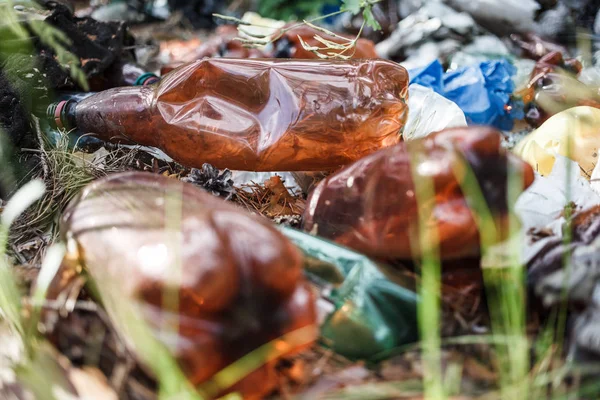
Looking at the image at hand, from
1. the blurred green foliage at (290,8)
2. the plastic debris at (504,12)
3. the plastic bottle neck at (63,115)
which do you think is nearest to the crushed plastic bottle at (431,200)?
the plastic bottle neck at (63,115)

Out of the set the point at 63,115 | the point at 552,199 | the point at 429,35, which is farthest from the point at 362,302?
the point at 429,35

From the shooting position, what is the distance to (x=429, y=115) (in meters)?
1.33

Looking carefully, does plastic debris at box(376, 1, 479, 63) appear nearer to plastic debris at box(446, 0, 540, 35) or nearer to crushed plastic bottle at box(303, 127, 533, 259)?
plastic debris at box(446, 0, 540, 35)

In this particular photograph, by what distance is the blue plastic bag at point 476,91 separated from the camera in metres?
1.58

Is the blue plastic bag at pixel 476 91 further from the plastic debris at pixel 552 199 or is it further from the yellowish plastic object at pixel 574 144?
→ the plastic debris at pixel 552 199

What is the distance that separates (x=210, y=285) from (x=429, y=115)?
0.93 metres

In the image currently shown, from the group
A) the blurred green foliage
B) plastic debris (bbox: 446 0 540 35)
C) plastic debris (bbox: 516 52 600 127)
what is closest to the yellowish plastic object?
plastic debris (bbox: 516 52 600 127)

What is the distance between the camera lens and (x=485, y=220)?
0.68 metres

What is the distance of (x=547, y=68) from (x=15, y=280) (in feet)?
5.27

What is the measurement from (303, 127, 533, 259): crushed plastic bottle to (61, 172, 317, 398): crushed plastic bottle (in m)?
0.19

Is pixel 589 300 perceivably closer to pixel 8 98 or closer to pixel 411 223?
pixel 411 223

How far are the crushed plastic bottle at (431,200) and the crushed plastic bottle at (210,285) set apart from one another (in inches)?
7.5

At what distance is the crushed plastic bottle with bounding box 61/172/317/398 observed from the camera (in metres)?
0.55

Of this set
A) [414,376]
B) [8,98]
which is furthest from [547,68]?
[8,98]
